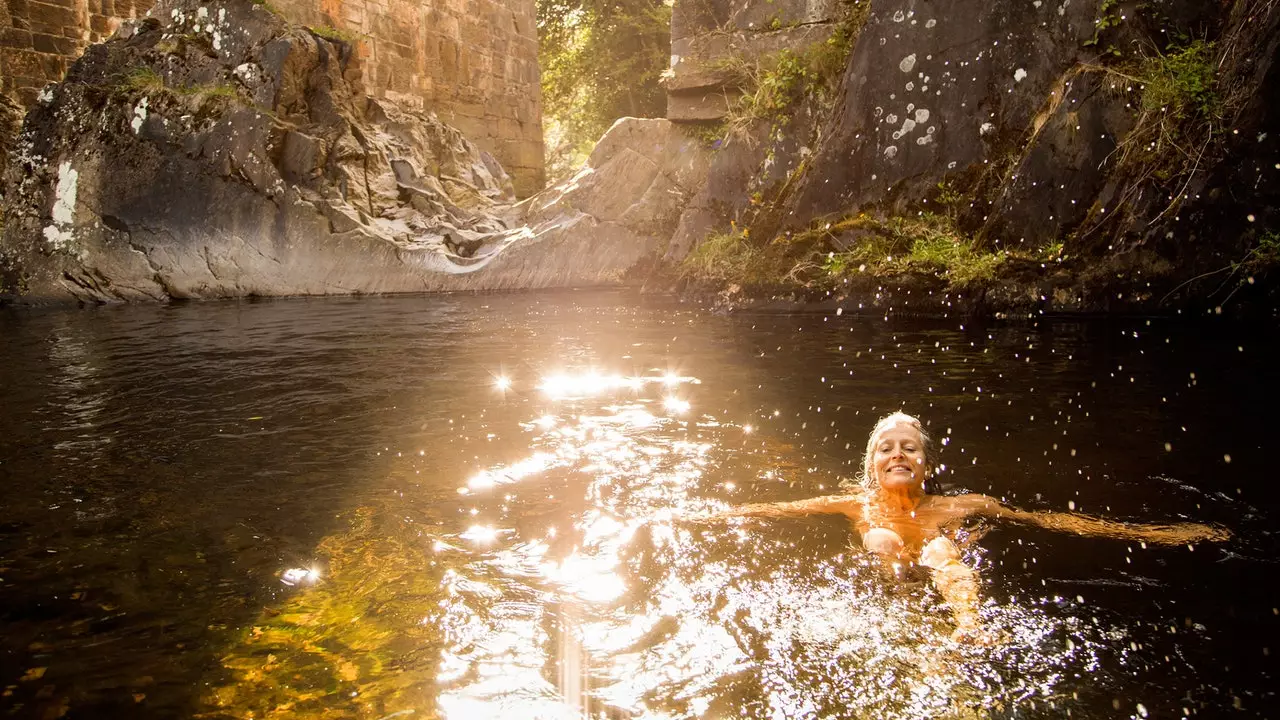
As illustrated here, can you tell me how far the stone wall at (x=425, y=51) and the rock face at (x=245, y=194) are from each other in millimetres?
1752

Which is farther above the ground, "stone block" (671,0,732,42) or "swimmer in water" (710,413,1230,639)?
"stone block" (671,0,732,42)

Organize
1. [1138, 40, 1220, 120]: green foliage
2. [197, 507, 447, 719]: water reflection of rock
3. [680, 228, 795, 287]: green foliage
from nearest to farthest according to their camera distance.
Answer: [197, 507, 447, 719]: water reflection of rock → [1138, 40, 1220, 120]: green foliage → [680, 228, 795, 287]: green foliage

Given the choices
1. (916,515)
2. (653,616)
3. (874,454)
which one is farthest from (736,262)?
(653,616)

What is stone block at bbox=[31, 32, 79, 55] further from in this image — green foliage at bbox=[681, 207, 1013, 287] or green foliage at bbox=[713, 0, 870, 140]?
green foliage at bbox=[681, 207, 1013, 287]

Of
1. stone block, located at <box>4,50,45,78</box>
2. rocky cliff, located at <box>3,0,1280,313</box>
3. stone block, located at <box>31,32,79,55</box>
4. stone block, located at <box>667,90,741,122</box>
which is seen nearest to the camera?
rocky cliff, located at <box>3,0,1280,313</box>

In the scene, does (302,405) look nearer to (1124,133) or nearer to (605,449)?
(605,449)

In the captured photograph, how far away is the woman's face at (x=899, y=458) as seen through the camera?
3.53 m

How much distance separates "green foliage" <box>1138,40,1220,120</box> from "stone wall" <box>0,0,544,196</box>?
13014 mm

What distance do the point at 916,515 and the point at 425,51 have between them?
1723 cm

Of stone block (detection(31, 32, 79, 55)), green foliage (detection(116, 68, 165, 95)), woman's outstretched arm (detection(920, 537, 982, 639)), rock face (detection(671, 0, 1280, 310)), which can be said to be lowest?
woman's outstretched arm (detection(920, 537, 982, 639))

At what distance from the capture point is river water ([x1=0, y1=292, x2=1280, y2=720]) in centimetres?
217

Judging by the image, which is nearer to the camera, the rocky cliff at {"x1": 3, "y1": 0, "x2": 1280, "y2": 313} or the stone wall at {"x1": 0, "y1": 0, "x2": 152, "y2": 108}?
the rocky cliff at {"x1": 3, "y1": 0, "x2": 1280, "y2": 313}

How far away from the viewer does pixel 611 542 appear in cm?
320

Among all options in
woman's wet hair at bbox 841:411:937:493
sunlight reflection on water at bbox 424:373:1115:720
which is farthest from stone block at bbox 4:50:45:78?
woman's wet hair at bbox 841:411:937:493
